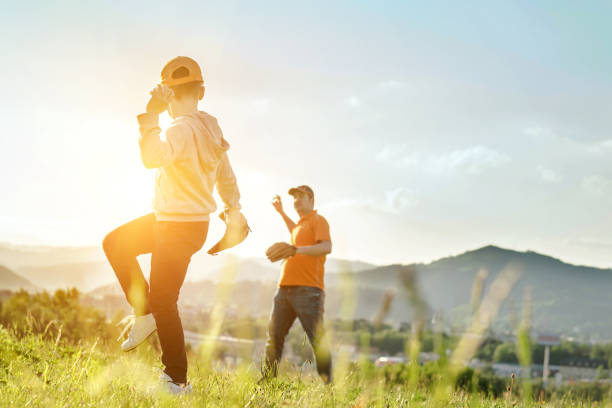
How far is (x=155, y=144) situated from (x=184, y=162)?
0.25 m

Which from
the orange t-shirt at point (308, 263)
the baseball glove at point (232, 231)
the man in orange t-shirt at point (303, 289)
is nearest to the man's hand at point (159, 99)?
the baseball glove at point (232, 231)

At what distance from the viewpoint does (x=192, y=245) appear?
3.78 metres

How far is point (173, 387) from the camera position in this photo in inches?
142

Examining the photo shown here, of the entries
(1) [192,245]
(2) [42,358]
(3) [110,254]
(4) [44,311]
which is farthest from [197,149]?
(4) [44,311]

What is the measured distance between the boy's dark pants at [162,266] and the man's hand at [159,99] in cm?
70

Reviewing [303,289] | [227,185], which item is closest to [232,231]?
[227,185]

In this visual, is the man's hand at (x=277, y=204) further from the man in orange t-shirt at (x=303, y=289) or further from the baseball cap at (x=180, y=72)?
the baseball cap at (x=180, y=72)

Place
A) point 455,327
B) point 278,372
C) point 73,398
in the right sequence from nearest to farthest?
point 455,327 < point 73,398 < point 278,372

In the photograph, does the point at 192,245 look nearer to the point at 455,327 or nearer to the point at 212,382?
the point at 212,382

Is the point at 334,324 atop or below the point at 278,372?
atop

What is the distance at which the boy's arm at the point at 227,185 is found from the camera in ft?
13.9

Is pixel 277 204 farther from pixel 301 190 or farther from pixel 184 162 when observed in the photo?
pixel 184 162

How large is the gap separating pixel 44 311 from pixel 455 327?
9.41 metres

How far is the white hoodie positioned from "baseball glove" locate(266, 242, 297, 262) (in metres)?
0.90
